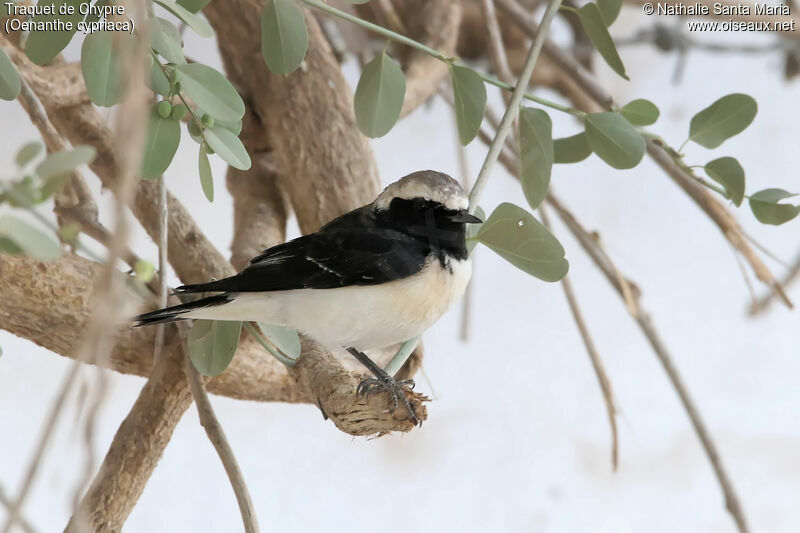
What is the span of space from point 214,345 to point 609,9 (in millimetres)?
614

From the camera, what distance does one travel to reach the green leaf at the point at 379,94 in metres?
0.90

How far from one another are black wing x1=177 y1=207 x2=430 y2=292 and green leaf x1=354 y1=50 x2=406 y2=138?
0.13 meters

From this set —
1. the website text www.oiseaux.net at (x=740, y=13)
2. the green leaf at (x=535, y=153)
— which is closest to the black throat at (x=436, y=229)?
the green leaf at (x=535, y=153)

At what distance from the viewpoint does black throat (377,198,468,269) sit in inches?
38.2

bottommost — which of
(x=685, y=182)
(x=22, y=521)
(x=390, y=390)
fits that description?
(x=22, y=521)

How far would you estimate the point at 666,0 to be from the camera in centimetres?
167

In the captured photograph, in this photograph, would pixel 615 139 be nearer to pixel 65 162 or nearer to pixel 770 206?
pixel 770 206

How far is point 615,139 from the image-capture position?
0.90 meters

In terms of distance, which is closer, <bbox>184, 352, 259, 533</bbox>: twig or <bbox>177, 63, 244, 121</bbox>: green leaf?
<bbox>177, 63, 244, 121</bbox>: green leaf

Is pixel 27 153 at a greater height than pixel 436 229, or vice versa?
pixel 436 229

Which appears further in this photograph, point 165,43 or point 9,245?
point 165,43

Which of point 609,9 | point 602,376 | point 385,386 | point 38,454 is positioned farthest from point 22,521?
point 602,376

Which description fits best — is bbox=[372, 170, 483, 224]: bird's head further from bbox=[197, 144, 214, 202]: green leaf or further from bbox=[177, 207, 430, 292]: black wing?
bbox=[197, 144, 214, 202]: green leaf

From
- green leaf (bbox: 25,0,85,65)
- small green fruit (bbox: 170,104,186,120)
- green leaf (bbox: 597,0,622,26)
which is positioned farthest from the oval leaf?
green leaf (bbox: 25,0,85,65)
